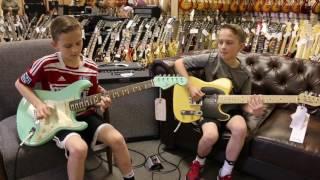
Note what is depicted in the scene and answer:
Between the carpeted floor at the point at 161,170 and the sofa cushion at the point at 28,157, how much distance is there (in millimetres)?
502

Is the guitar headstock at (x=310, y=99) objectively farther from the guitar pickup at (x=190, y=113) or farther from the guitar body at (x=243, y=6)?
the guitar body at (x=243, y=6)

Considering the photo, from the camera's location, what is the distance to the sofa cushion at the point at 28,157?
4.68 ft

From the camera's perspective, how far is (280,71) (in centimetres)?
216

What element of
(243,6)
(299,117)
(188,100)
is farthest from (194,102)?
(243,6)

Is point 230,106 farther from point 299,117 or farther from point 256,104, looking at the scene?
point 299,117

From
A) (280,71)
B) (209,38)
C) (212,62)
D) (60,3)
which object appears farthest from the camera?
(60,3)

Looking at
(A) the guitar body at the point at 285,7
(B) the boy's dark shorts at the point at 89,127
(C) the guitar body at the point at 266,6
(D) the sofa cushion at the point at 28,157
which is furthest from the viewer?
(C) the guitar body at the point at 266,6

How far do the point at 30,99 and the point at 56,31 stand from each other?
0.36 m

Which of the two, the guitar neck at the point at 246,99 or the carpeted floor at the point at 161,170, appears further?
the carpeted floor at the point at 161,170

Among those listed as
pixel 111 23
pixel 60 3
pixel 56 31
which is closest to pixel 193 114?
pixel 56 31

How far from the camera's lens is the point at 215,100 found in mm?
1817

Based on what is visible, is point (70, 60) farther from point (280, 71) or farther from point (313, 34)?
point (313, 34)

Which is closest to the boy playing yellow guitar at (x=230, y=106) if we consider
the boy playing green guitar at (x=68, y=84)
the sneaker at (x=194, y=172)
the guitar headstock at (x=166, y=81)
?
the sneaker at (x=194, y=172)

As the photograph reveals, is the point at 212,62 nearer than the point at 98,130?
No
